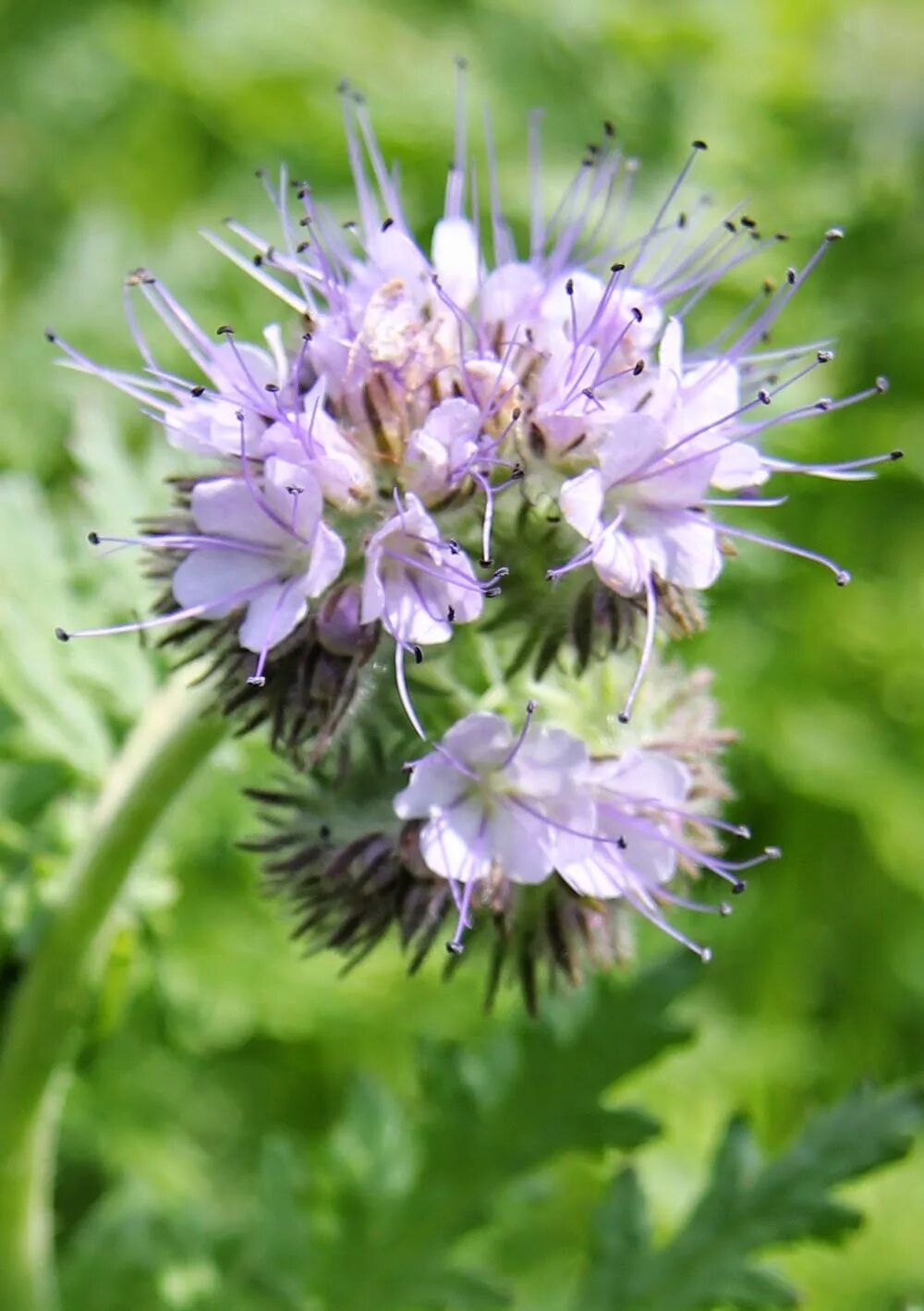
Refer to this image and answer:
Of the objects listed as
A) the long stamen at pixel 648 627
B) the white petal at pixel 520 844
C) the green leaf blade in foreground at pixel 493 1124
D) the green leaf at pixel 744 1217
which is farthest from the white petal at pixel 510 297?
the green leaf at pixel 744 1217

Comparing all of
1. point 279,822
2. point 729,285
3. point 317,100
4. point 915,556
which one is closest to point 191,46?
point 317,100

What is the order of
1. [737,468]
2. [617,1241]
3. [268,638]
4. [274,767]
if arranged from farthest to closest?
[274,767] → [617,1241] → [737,468] → [268,638]

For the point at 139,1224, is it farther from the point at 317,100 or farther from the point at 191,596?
the point at 317,100

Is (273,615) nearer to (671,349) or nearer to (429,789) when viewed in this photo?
Answer: (429,789)

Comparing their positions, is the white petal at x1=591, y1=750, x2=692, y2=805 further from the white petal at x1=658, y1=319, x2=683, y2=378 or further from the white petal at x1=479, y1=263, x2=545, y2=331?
the white petal at x1=479, y1=263, x2=545, y2=331

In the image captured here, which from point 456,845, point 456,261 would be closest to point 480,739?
point 456,845
